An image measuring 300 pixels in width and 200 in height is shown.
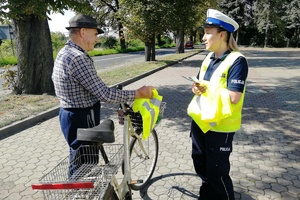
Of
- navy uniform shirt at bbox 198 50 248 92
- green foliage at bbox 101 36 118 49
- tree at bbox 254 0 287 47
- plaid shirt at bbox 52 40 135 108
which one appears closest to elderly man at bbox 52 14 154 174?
plaid shirt at bbox 52 40 135 108

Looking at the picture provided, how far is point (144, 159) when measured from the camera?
11.5 ft

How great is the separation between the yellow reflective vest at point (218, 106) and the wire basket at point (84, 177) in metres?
0.88

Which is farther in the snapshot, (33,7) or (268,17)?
(268,17)

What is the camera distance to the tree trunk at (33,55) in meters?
7.59

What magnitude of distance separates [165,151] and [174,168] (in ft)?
2.08

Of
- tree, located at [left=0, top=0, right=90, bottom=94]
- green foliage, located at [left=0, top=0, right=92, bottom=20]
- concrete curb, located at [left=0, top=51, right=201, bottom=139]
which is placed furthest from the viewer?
tree, located at [left=0, top=0, right=90, bottom=94]

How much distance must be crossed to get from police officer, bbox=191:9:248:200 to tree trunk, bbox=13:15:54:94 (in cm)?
650

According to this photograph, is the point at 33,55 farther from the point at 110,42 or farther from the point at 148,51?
the point at 110,42

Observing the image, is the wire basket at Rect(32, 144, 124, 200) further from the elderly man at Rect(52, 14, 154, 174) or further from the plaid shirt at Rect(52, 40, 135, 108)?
the plaid shirt at Rect(52, 40, 135, 108)

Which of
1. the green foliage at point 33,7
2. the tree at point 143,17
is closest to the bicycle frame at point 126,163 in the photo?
the green foliage at point 33,7

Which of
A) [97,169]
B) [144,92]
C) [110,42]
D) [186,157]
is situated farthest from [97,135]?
[110,42]

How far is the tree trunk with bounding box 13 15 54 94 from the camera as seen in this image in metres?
7.59

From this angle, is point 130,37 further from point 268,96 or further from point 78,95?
point 78,95

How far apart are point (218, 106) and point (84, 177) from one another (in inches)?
51.5
